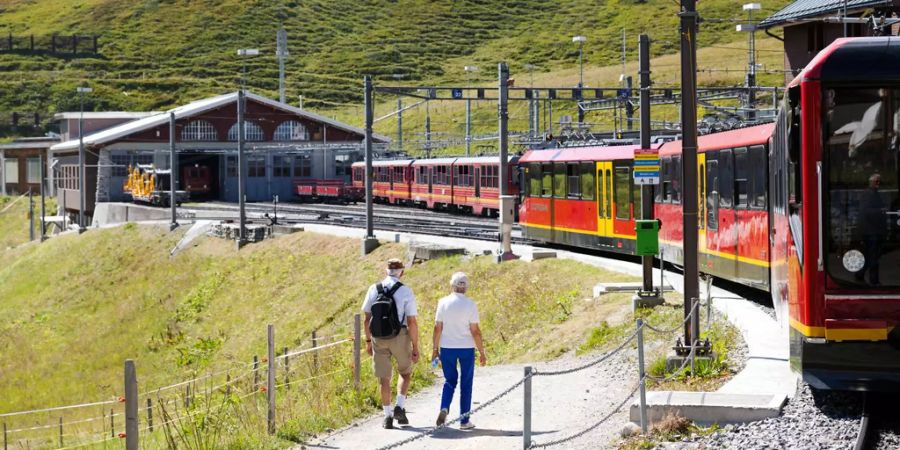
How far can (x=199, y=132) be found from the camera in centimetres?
8619

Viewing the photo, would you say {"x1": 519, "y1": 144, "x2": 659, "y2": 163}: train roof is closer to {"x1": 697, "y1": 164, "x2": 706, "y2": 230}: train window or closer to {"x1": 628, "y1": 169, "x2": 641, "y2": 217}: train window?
{"x1": 628, "y1": 169, "x2": 641, "y2": 217}: train window

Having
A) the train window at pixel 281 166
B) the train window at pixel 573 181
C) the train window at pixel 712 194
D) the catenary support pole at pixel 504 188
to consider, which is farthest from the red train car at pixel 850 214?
Result: the train window at pixel 281 166

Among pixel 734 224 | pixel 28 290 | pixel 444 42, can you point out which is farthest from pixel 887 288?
pixel 444 42

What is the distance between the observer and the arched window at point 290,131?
3526 inches

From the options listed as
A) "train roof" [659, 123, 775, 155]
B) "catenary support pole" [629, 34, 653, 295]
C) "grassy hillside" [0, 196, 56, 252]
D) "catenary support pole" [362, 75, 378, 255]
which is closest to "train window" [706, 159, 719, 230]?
"train roof" [659, 123, 775, 155]

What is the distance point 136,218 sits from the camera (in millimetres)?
72562

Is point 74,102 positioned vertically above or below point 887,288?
above

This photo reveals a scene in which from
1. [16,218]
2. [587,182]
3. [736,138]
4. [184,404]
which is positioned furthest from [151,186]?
[736,138]

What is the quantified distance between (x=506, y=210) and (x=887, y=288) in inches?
804

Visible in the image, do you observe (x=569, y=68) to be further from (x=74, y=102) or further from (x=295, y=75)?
(x=74, y=102)

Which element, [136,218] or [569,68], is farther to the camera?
[569,68]

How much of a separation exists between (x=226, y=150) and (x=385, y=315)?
7151 cm

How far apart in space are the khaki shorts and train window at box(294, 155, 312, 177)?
245 feet

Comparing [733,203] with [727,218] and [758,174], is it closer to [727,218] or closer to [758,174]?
[727,218]
